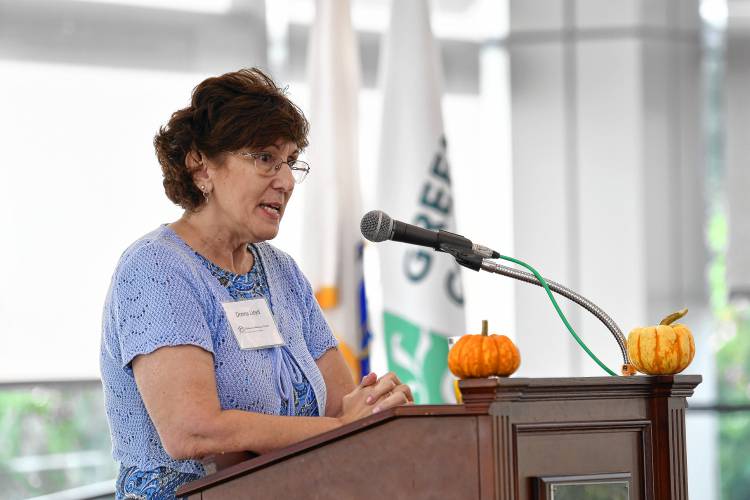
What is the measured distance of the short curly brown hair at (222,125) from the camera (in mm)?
2127

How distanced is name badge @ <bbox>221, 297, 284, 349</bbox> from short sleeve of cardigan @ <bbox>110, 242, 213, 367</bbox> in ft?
0.23

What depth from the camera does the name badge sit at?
6.72 ft

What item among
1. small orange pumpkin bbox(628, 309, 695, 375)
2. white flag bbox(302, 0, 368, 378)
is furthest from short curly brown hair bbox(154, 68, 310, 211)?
white flag bbox(302, 0, 368, 378)

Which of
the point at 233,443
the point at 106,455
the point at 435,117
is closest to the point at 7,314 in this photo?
the point at 106,455

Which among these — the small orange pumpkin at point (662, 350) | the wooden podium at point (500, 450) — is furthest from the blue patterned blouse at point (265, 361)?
the small orange pumpkin at point (662, 350)

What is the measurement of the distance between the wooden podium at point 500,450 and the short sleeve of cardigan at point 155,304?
1.10 feet

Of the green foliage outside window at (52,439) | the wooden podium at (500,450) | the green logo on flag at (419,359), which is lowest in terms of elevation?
the green foliage outside window at (52,439)

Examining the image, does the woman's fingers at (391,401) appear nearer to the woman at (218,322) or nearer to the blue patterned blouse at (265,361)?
the woman at (218,322)

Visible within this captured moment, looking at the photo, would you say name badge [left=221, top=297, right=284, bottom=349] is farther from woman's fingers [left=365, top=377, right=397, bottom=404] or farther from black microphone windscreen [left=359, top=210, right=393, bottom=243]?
black microphone windscreen [left=359, top=210, right=393, bottom=243]

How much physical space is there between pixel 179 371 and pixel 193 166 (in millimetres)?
516

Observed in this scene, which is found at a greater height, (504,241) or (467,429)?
(504,241)

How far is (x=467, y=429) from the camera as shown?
1.49 metres

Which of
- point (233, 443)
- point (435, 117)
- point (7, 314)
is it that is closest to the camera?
point (233, 443)

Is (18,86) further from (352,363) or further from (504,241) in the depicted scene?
(504,241)
